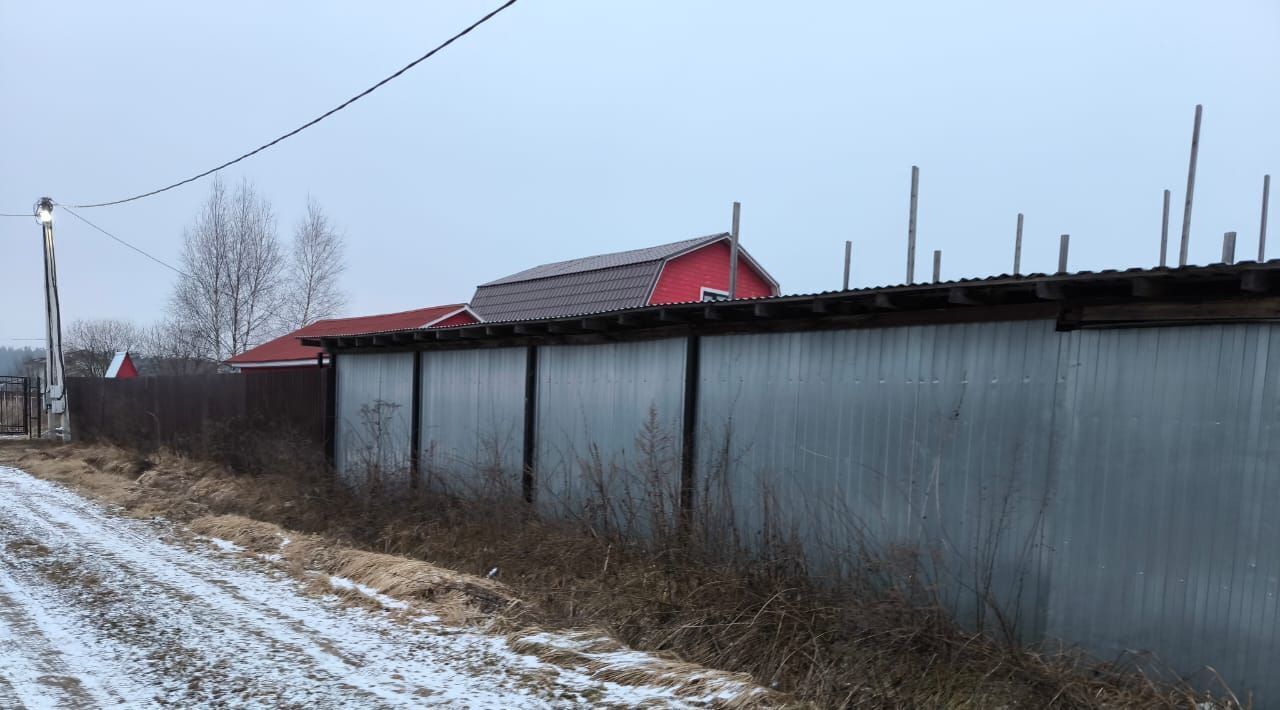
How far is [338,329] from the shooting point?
24.5 meters

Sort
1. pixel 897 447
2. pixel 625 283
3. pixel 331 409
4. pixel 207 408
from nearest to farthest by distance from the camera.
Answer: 1. pixel 897 447
2. pixel 331 409
3. pixel 207 408
4. pixel 625 283

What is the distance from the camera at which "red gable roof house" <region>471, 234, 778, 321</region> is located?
20.6m

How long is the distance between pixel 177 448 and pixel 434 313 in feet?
26.0

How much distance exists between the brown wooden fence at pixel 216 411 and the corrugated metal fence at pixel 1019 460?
21.5 feet

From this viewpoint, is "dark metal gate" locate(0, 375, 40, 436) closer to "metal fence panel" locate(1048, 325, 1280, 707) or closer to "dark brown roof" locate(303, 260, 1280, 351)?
"dark brown roof" locate(303, 260, 1280, 351)

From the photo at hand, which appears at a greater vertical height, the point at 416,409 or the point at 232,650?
the point at 416,409

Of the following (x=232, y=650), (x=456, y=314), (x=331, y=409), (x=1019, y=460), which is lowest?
(x=232, y=650)

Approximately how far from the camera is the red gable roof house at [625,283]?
20.6m

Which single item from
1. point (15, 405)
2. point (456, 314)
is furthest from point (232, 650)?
point (15, 405)

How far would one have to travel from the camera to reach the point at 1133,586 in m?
4.56

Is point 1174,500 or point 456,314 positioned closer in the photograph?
point 1174,500

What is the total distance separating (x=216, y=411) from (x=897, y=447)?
520 inches

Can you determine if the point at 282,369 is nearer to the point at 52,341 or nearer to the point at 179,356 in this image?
the point at 52,341

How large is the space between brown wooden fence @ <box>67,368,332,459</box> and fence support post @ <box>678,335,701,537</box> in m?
7.09
